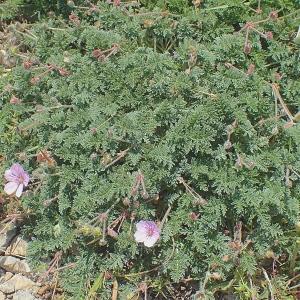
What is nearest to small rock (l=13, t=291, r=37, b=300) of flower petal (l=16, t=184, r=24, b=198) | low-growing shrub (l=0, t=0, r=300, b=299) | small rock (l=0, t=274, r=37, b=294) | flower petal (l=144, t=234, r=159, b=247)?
small rock (l=0, t=274, r=37, b=294)

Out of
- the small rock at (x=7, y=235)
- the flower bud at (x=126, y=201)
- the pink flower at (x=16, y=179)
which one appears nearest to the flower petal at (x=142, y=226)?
the flower bud at (x=126, y=201)

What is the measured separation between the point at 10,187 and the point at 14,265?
0.48m

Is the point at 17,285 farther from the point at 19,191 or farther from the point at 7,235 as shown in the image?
the point at 19,191

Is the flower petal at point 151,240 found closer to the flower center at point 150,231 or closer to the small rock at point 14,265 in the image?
the flower center at point 150,231

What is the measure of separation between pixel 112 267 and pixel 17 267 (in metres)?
0.61

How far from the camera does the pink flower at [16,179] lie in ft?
10.2

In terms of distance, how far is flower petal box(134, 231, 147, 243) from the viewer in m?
2.87

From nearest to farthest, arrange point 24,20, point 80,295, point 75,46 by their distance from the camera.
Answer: point 80,295 < point 75,46 < point 24,20

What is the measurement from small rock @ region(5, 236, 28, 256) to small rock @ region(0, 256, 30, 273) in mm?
32

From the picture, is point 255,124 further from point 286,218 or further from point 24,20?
point 24,20

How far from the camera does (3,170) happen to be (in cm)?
328

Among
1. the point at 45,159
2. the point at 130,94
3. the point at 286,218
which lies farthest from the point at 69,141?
the point at 286,218

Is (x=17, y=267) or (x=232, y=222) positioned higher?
(x=232, y=222)

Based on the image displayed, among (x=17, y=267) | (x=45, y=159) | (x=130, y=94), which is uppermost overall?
(x=130, y=94)
